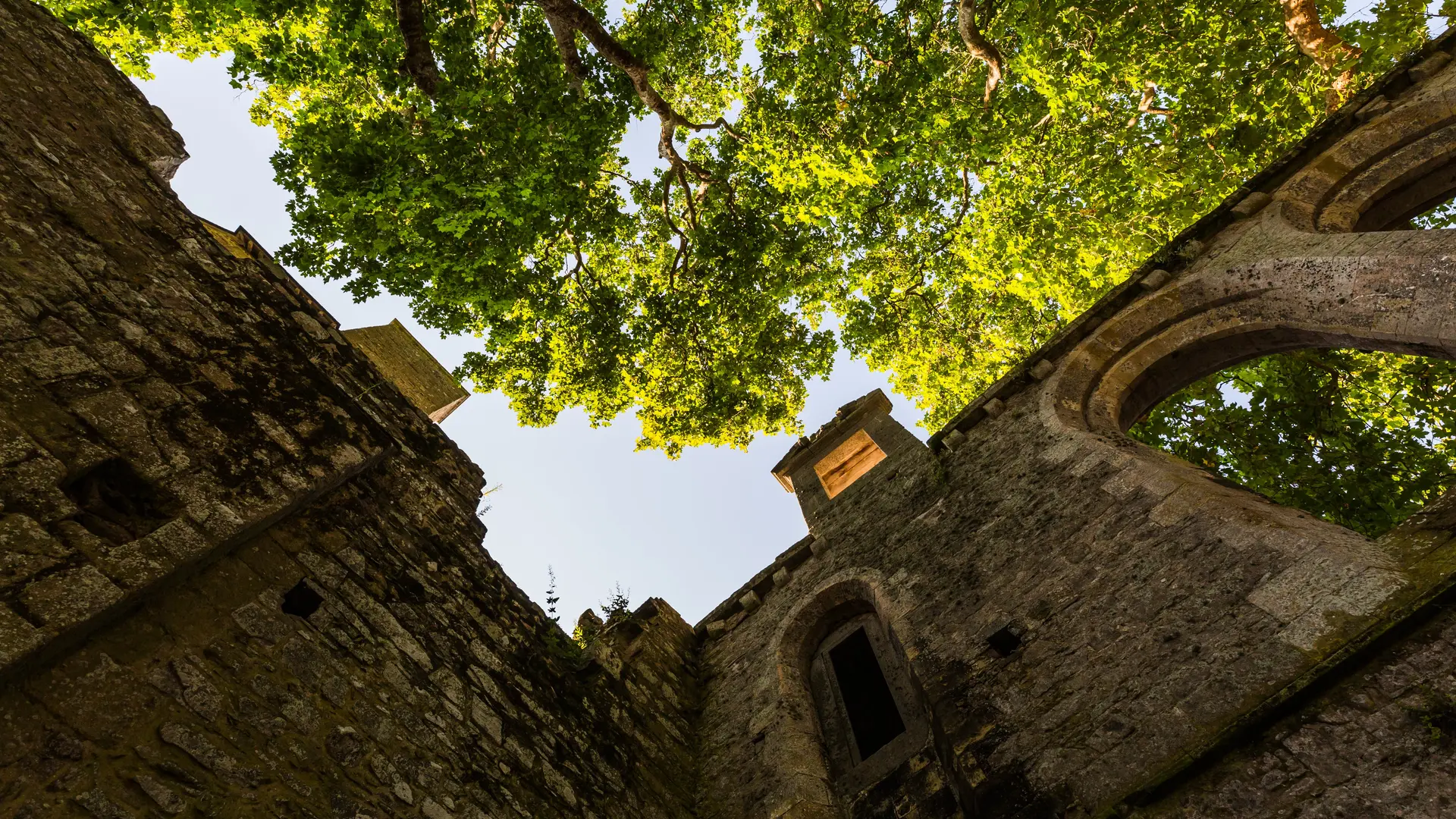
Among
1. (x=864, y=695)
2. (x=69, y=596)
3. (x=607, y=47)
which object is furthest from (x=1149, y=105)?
(x=69, y=596)

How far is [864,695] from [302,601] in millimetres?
4544

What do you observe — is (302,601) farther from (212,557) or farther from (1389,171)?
(1389,171)

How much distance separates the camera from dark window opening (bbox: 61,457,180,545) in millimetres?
2793

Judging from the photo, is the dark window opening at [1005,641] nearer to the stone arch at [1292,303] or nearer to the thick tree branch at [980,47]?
the stone arch at [1292,303]

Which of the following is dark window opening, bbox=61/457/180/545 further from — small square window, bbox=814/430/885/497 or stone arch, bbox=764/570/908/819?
small square window, bbox=814/430/885/497

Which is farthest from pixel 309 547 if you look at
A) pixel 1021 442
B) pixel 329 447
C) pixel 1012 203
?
→ pixel 1012 203

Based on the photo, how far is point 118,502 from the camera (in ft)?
9.59

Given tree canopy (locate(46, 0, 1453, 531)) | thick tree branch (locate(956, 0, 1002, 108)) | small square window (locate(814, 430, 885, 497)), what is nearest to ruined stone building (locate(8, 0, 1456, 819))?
small square window (locate(814, 430, 885, 497))

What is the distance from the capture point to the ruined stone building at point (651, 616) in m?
2.82

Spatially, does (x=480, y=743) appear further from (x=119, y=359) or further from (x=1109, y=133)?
(x=1109, y=133)

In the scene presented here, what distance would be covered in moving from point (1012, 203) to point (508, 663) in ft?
34.5

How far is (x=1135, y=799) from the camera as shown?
3.38 metres

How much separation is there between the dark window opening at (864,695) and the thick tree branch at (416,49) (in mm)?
7647

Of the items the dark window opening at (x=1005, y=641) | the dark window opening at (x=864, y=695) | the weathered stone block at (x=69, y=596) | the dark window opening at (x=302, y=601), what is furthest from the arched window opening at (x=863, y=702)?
the weathered stone block at (x=69, y=596)
